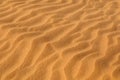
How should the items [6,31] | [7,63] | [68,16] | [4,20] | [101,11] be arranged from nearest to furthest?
[7,63]
[6,31]
[4,20]
[68,16]
[101,11]

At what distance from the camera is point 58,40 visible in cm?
396

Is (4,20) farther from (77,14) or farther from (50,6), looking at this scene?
(77,14)

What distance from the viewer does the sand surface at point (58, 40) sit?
337 cm

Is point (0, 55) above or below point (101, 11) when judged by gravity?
above

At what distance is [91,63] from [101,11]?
1802 mm

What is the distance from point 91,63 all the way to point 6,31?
1423mm

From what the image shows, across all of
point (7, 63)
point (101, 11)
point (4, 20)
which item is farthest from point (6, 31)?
point (101, 11)

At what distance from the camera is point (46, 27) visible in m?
4.30

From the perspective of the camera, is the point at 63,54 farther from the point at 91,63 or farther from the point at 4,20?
the point at 4,20

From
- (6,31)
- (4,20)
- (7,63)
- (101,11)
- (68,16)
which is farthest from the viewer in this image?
(101,11)

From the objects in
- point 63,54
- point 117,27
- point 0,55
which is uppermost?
point 0,55

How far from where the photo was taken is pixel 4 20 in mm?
4402

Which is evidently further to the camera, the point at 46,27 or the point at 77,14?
the point at 77,14

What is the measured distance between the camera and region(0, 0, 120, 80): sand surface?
3.37 m
